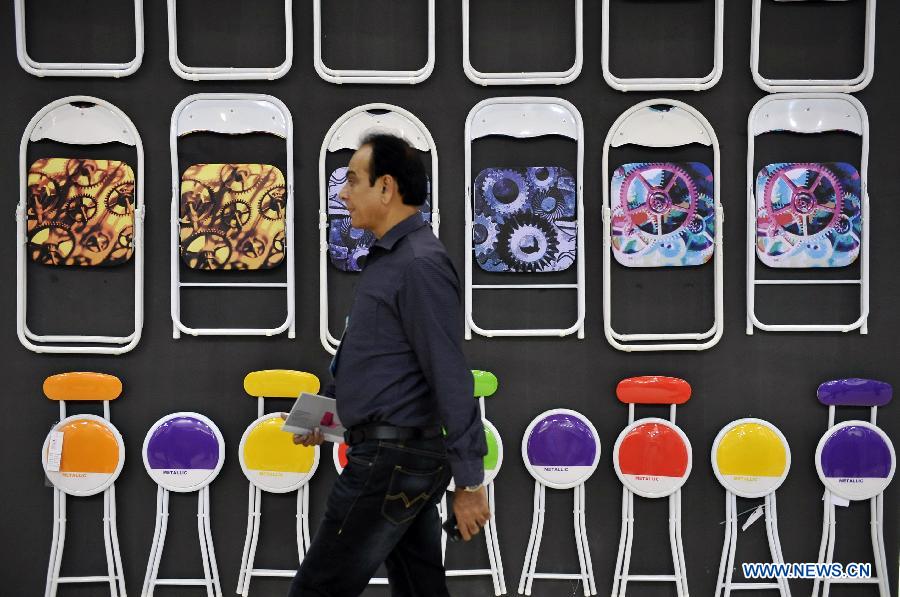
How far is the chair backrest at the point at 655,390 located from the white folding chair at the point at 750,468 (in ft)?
0.78

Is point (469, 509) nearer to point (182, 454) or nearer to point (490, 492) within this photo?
point (490, 492)

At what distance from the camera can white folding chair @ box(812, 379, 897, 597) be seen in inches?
135

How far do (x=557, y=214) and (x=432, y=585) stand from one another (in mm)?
1699

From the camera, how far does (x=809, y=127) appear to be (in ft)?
11.3

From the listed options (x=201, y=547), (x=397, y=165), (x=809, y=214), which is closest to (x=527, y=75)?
(x=809, y=214)

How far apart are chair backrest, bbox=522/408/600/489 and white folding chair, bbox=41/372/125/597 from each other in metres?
1.67

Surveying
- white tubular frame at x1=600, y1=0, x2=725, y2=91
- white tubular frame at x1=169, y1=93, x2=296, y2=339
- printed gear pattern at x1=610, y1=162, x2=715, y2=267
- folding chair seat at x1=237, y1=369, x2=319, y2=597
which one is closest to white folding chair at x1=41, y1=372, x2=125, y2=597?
white tubular frame at x1=169, y1=93, x2=296, y2=339

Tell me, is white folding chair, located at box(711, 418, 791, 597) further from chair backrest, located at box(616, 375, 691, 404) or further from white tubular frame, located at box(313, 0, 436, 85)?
white tubular frame, located at box(313, 0, 436, 85)

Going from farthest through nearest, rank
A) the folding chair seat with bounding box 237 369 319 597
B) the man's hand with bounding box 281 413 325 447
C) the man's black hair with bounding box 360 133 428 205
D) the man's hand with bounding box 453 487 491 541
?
the folding chair seat with bounding box 237 369 319 597 < the man's hand with bounding box 281 413 325 447 < the man's black hair with bounding box 360 133 428 205 < the man's hand with bounding box 453 487 491 541

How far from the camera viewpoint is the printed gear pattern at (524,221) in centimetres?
346

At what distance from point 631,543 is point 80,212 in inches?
102

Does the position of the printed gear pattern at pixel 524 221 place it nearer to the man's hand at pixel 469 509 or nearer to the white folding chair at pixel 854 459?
the white folding chair at pixel 854 459

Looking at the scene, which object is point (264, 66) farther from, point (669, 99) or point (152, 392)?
point (669, 99)

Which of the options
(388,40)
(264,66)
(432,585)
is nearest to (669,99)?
(388,40)
